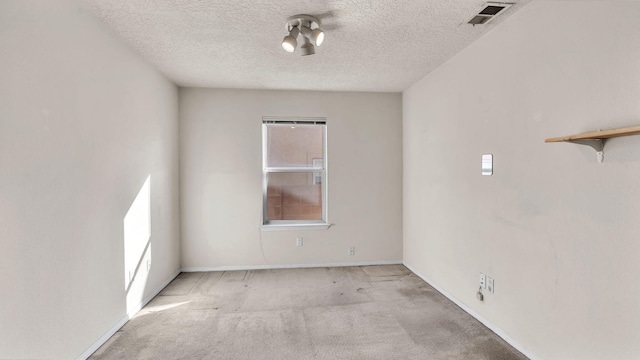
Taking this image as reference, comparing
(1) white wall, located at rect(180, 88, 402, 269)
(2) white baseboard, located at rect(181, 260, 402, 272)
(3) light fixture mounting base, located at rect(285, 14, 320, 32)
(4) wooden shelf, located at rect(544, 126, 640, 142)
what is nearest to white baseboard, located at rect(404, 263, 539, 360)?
(2) white baseboard, located at rect(181, 260, 402, 272)

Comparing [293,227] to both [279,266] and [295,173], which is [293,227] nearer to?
[279,266]

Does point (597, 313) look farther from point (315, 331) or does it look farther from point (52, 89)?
point (52, 89)

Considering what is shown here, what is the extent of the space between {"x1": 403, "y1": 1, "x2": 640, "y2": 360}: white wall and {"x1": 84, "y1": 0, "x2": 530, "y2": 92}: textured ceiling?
42 cm

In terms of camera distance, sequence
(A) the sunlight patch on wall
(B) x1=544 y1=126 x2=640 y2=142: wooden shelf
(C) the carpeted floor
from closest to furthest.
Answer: (B) x1=544 y1=126 x2=640 y2=142: wooden shelf < (C) the carpeted floor < (A) the sunlight patch on wall

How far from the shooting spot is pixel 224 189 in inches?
162

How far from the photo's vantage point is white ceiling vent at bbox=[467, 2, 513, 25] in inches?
82.7

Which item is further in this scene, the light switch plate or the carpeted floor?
the light switch plate

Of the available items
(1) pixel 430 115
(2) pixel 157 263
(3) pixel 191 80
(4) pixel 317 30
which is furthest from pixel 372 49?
(2) pixel 157 263

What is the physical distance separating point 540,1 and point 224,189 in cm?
368

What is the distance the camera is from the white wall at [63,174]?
1.55m

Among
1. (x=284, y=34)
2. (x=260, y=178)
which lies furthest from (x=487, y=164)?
(x=260, y=178)

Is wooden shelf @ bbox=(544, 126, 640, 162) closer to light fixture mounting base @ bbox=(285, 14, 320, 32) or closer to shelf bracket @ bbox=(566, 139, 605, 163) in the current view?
shelf bracket @ bbox=(566, 139, 605, 163)

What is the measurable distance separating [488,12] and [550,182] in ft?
4.21

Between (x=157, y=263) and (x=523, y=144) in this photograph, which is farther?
(x=157, y=263)
